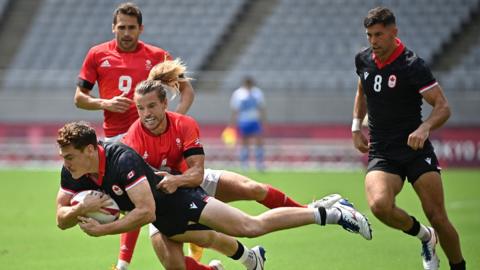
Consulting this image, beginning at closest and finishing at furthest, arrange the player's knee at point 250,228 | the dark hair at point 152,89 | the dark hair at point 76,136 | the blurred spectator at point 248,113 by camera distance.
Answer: the dark hair at point 76,136, the player's knee at point 250,228, the dark hair at point 152,89, the blurred spectator at point 248,113

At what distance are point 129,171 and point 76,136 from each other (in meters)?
0.46

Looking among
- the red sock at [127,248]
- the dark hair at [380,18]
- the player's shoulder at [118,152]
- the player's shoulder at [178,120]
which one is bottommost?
the red sock at [127,248]

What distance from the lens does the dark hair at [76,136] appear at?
21.1 feet

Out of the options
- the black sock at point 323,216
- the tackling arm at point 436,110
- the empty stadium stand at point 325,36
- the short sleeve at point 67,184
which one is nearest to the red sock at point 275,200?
the black sock at point 323,216

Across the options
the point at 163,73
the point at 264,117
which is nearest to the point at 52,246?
the point at 163,73

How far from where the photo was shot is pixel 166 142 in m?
7.30

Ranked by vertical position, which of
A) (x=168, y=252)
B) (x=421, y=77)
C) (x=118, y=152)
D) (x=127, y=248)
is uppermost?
(x=421, y=77)

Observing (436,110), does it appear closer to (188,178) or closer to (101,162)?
(188,178)

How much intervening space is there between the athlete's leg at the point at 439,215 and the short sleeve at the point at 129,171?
8.03ft

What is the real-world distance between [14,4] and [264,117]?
1175 centimetres

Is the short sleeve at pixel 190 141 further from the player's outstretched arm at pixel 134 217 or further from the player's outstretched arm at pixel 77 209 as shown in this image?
the player's outstretched arm at pixel 77 209

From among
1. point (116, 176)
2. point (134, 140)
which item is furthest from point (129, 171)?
point (134, 140)

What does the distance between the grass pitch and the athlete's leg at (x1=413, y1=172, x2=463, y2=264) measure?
0.91m

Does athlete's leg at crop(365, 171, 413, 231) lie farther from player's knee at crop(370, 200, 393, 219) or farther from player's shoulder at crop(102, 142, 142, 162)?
player's shoulder at crop(102, 142, 142, 162)
